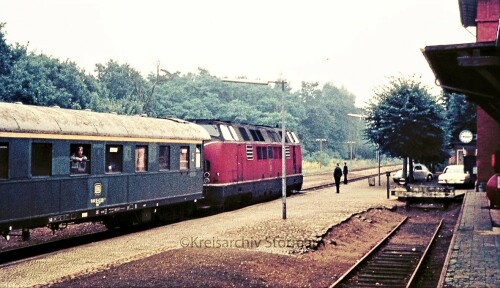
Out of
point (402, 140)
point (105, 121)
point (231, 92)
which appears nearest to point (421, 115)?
point (402, 140)

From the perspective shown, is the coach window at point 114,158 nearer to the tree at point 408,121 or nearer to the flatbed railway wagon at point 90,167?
the flatbed railway wagon at point 90,167

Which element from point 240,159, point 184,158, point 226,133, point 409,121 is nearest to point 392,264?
point 184,158

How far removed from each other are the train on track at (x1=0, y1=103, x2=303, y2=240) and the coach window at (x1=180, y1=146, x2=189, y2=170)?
3 cm

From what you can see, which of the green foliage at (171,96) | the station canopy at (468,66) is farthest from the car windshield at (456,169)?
the station canopy at (468,66)

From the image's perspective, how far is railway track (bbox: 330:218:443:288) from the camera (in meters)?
11.8

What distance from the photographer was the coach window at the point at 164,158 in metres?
18.1

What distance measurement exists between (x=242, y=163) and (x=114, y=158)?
8.69 metres

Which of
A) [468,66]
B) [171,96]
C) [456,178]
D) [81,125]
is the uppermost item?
[171,96]

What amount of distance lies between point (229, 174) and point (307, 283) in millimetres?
11339

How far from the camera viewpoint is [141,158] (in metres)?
17.1

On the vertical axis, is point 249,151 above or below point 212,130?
below

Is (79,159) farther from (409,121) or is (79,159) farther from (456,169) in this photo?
(456,169)

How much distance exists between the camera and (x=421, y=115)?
38.6m

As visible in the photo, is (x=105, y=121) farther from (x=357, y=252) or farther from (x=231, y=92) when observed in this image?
(x=231, y=92)
